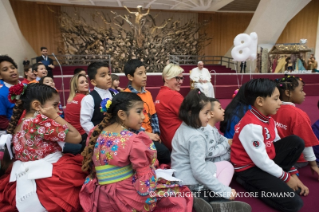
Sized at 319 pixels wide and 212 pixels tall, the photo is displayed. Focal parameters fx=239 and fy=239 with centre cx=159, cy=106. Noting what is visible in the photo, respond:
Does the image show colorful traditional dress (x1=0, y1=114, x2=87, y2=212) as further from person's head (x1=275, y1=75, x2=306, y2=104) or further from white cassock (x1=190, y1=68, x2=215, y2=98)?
white cassock (x1=190, y1=68, x2=215, y2=98)

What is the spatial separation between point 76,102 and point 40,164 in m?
0.95

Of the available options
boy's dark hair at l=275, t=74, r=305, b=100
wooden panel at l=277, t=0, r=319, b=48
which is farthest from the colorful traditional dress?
wooden panel at l=277, t=0, r=319, b=48

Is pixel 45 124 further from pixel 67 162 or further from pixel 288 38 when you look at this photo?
pixel 288 38

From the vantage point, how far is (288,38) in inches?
438

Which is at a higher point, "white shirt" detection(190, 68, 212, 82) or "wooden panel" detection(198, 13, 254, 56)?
"wooden panel" detection(198, 13, 254, 56)

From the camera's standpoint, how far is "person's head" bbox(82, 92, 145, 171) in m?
1.33

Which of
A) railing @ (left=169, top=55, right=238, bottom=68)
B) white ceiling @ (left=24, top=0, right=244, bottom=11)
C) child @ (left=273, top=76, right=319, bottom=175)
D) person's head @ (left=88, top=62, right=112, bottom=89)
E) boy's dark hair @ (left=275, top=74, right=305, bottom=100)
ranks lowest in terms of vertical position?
child @ (left=273, top=76, right=319, bottom=175)

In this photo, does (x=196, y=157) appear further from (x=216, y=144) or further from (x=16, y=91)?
(x=16, y=91)

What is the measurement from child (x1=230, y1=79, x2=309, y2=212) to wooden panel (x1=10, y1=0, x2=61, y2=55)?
10879mm

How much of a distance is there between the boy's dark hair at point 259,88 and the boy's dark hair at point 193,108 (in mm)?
326

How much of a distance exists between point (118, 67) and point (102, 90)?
737 cm

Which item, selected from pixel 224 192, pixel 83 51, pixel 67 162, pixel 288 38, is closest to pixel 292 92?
pixel 224 192

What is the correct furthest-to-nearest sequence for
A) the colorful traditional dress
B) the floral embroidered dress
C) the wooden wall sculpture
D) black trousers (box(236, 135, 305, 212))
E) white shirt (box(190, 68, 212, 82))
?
1. the wooden wall sculpture
2. white shirt (box(190, 68, 212, 82))
3. black trousers (box(236, 135, 305, 212))
4. the colorful traditional dress
5. the floral embroidered dress

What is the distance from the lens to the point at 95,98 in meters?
2.01
